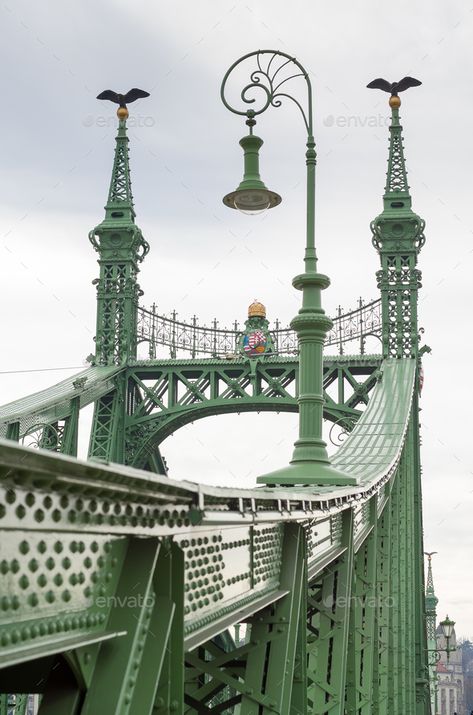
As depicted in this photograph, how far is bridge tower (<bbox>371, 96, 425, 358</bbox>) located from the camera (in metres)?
39.6

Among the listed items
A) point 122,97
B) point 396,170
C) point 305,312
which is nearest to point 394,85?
point 396,170

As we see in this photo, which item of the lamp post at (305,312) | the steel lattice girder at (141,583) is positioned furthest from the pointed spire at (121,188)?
the steel lattice girder at (141,583)

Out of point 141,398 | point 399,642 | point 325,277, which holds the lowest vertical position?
point 399,642

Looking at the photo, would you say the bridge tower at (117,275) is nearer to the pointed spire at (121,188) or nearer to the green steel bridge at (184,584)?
the pointed spire at (121,188)

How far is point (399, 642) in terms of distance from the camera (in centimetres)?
2386

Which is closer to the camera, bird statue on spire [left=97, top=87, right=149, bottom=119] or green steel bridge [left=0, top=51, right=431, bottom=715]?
green steel bridge [left=0, top=51, right=431, bottom=715]

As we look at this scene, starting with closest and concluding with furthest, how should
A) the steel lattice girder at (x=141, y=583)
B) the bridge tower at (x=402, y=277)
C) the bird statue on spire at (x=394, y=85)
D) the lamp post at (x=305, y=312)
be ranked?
the steel lattice girder at (x=141, y=583)
the lamp post at (x=305, y=312)
the bridge tower at (x=402, y=277)
the bird statue on spire at (x=394, y=85)

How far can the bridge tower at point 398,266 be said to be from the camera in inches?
1560

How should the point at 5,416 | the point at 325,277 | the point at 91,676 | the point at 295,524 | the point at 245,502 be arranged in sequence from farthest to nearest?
the point at 5,416
the point at 325,277
the point at 295,524
the point at 245,502
the point at 91,676

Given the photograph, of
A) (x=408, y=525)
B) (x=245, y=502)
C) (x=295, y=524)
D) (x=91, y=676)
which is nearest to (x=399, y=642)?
(x=408, y=525)

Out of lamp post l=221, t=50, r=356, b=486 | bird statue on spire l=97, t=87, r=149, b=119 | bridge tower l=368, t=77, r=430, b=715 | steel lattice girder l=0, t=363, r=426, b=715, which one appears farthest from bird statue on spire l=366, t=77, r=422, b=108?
steel lattice girder l=0, t=363, r=426, b=715

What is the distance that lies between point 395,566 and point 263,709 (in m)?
16.8

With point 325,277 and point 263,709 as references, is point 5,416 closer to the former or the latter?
point 325,277

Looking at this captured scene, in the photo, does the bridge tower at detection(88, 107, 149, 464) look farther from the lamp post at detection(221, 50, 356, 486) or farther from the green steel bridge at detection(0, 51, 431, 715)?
the lamp post at detection(221, 50, 356, 486)
